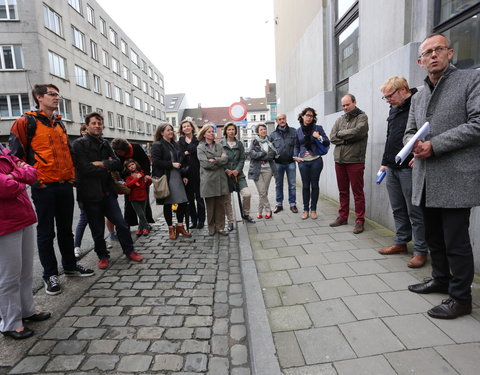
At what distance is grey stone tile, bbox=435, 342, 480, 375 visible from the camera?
1.98 metres

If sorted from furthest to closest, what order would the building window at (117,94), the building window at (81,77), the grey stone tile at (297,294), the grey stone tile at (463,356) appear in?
the building window at (117,94) → the building window at (81,77) → the grey stone tile at (297,294) → the grey stone tile at (463,356)

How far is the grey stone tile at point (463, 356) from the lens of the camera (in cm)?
198

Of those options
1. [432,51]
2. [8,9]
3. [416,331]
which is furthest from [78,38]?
[416,331]

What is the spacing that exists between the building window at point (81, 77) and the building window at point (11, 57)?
15.5 feet

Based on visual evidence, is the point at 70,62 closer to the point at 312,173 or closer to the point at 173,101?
the point at 312,173

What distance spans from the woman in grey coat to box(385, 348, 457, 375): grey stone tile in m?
3.61

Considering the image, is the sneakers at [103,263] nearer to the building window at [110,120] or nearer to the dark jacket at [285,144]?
the dark jacket at [285,144]

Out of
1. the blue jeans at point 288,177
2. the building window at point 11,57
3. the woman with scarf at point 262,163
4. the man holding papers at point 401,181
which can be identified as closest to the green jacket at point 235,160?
the woman with scarf at point 262,163

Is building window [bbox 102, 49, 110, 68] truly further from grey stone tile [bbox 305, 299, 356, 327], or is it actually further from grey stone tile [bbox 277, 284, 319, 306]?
grey stone tile [bbox 305, 299, 356, 327]

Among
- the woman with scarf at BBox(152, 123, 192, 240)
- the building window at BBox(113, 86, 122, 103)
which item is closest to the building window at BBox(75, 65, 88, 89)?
the building window at BBox(113, 86, 122, 103)

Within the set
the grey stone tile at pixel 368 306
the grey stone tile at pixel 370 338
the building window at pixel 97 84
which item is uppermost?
the building window at pixel 97 84

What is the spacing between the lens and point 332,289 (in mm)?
3195

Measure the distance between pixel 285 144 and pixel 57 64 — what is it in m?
23.6

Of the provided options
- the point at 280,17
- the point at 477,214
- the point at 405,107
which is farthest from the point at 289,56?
the point at 477,214
